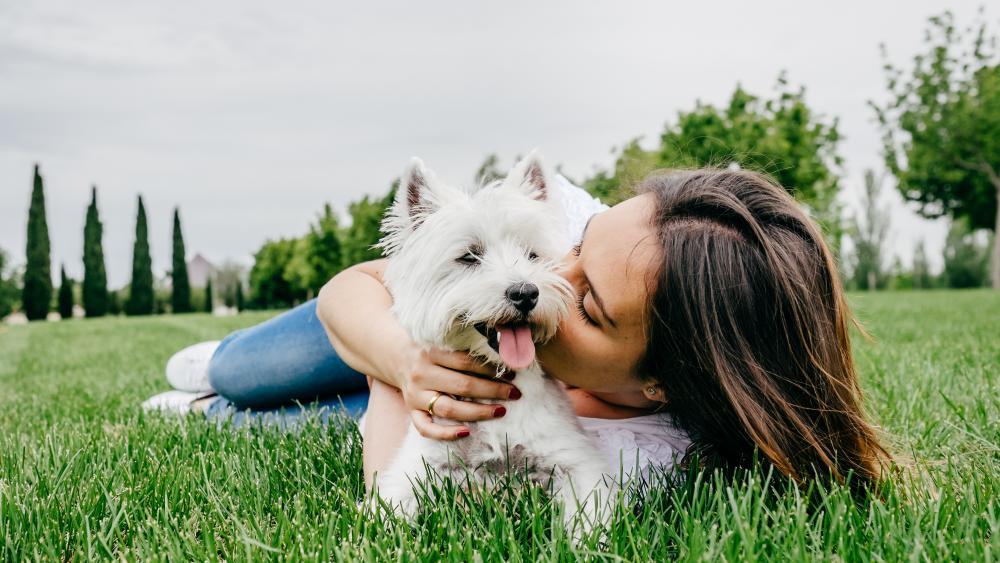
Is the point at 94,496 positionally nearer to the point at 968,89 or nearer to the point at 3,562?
the point at 3,562

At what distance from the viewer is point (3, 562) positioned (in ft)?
7.06

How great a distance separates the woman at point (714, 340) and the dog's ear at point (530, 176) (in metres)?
0.28

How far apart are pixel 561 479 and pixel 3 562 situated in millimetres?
1819

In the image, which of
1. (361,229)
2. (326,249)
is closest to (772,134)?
(361,229)

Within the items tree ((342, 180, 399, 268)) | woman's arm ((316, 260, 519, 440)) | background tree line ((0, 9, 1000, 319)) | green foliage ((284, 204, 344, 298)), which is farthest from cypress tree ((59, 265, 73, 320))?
woman's arm ((316, 260, 519, 440))

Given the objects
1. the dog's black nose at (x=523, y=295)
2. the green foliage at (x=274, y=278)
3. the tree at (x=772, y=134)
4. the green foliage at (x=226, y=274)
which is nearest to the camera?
the dog's black nose at (x=523, y=295)

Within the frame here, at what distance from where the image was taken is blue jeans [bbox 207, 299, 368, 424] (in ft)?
13.9

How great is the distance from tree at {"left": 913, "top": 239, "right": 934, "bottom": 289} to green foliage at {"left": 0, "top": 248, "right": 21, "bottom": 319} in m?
64.7

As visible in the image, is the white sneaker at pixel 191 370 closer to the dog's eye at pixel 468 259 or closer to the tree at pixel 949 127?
the dog's eye at pixel 468 259

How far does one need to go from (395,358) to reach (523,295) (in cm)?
77

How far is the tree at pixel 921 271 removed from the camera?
47062mm

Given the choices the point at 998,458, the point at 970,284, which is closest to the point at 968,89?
the point at 970,284

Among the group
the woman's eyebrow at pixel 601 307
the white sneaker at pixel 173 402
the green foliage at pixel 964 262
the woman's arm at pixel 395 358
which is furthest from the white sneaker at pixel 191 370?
→ the green foliage at pixel 964 262

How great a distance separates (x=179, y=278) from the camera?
54.6 meters
